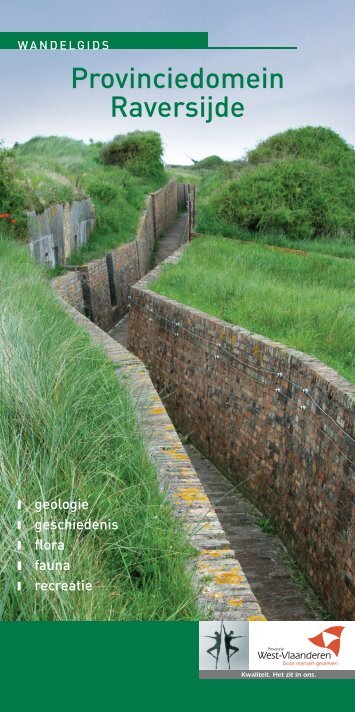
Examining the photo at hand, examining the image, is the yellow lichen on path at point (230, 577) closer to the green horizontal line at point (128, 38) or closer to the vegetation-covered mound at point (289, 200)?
the green horizontal line at point (128, 38)

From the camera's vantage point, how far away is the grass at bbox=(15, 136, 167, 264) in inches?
677

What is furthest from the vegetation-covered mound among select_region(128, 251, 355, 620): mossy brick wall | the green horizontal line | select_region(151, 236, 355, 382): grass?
the green horizontal line

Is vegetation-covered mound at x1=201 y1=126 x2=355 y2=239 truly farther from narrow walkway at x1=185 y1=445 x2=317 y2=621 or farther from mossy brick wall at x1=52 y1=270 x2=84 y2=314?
narrow walkway at x1=185 y1=445 x2=317 y2=621

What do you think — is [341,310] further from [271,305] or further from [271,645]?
[271,645]

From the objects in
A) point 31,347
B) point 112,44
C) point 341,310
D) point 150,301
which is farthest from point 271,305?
point 112,44

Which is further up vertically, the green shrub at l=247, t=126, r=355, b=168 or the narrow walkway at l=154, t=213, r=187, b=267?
the green shrub at l=247, t=126, r=355, b=168

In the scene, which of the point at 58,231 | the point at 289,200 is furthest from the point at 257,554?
the point at 289,200

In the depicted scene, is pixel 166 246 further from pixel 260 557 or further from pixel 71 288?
pixel 260 557

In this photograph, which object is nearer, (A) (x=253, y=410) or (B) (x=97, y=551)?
(B) (x=97, y=551)

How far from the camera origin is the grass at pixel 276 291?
9.24 metres

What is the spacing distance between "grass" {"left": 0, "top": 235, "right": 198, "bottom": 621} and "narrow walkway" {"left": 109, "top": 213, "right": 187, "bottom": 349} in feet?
39.6

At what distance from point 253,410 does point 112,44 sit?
6211mm

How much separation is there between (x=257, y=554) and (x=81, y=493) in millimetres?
4792

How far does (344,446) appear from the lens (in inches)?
275
